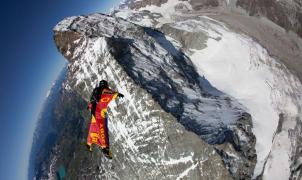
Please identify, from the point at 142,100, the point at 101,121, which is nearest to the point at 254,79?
the point at 142,100

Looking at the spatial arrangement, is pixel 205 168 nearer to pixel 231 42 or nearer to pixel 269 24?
pixel 231 42

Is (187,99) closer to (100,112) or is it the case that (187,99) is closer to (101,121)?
(101,121)

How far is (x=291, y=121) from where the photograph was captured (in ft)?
245

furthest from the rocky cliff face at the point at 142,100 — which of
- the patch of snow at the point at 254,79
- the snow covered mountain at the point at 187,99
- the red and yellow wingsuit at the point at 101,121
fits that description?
the red and yellow wingsuit at the point at 101,121

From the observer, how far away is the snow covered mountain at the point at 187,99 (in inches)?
2315

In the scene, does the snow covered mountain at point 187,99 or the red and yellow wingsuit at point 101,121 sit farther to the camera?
the snow covered mountain at point 187,99

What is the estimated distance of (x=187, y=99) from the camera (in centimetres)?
6894

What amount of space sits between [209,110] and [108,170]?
1999 centimetres

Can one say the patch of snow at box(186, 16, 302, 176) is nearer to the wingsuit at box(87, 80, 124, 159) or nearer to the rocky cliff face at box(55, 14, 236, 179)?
the rocky cliff face at box(55, 14, 236, 179)

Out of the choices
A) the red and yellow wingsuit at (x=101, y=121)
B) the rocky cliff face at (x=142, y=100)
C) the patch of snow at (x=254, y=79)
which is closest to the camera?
the red and yellow wingsuit at (x=101, y=121)

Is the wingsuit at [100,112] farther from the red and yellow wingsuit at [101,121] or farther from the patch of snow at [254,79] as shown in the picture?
the patch of snow at [254,79]

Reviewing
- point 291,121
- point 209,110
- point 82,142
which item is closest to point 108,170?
point 82,142

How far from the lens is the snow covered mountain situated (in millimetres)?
58812

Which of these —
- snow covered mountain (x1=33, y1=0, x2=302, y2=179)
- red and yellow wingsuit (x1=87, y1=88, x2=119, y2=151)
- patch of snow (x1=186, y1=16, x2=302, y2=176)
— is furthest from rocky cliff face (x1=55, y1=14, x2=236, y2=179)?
red and yellow wingsuit (x1=87, y1=88, x2=119, y2=151)
